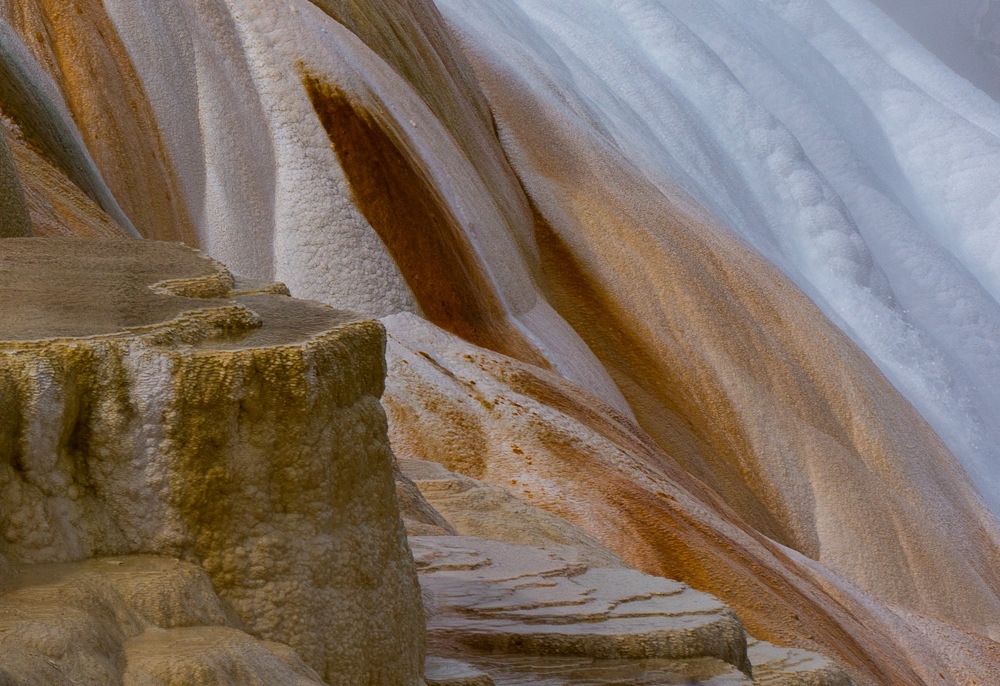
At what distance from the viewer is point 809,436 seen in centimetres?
770

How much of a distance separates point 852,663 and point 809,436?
298cm

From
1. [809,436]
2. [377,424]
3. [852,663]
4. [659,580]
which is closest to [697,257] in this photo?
[809,436]

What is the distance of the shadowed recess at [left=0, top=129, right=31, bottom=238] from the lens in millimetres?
2730

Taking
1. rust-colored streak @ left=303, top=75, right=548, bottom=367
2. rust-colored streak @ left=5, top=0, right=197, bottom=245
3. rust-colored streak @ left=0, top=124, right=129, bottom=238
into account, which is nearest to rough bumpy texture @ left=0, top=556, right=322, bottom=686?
rust-colored streak @ left=0, top=124, right=129, bottom=238

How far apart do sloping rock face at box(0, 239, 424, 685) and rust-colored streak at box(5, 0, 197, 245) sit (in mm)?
3619

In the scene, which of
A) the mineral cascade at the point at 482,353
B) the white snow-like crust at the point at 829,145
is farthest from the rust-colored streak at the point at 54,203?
the white snow-like crust at the point at 829,145

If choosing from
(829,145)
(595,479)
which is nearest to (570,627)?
(595,479)

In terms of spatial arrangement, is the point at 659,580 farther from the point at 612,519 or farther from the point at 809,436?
the point at 809,436

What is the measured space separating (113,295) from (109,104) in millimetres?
3894

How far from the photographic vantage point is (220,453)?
71.7 inches

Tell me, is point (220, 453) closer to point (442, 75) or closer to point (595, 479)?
point (595, 479)

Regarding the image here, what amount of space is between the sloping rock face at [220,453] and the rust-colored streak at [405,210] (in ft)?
12.5

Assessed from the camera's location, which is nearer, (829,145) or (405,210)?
(405,210)

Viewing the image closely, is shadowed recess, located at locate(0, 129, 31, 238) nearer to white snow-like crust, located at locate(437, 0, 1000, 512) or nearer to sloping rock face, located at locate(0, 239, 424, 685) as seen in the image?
sloping rock face, located at locate(0, 239, 424, 685)
